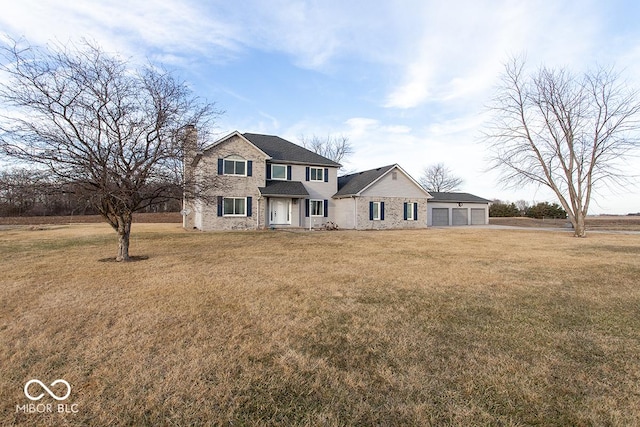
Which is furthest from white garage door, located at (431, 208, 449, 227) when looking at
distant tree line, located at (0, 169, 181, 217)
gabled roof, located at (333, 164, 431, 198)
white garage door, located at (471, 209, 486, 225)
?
distant tree line, located at (0, 169, 181, 217)

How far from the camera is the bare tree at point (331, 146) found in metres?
45.0

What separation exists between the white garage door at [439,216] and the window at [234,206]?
19640 mm

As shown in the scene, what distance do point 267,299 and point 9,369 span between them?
10.5ft

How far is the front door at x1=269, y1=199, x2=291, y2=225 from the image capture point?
2230 centimetres

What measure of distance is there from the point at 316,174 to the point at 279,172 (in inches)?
116

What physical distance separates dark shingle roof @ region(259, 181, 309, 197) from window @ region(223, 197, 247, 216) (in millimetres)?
1541

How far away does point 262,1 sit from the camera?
11414mm

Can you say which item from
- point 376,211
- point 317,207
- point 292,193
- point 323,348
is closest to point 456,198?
point 376,211

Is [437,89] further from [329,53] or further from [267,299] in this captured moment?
[267,299]

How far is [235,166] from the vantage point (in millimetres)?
20922

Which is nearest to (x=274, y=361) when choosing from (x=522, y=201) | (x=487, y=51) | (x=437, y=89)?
(x=487, y=51)

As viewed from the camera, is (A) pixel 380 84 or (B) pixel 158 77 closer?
(B) pixel 158 77

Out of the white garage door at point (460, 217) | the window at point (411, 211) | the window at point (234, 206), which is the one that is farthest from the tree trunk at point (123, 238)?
the white garage door at point (460, 217)

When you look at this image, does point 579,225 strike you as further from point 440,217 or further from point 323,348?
point 323,348
